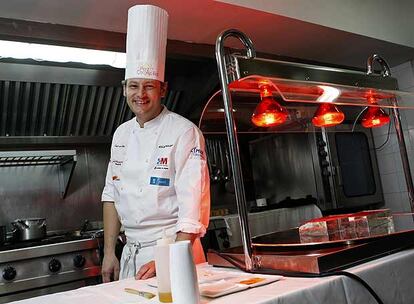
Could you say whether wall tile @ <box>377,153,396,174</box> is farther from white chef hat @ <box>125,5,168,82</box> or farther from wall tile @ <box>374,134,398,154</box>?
white chef hat @ <box>125,5,168,82</box>

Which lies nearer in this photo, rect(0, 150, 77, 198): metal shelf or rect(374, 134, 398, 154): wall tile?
rect(0, 150, 77, 198): metal shelf

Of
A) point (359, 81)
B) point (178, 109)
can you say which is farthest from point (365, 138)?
point (359, 81)

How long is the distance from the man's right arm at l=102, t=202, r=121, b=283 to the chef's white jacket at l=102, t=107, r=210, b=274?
0.42 feet

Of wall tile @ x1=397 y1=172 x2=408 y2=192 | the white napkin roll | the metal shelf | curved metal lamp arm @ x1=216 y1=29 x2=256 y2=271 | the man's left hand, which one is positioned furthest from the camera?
wall tile @ x1=397 y1=172 x2=408 y2=192

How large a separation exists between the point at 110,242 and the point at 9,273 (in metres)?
0.75

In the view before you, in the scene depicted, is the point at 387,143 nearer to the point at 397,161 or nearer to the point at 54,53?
the point at 397,161

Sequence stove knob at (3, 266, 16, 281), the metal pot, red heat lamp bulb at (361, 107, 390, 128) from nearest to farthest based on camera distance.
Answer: red heat lamp bulb at (361, 107, 390, 128)
stove knob at (3, 266, 16, 281)
the metal pot

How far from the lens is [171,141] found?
1631 mm

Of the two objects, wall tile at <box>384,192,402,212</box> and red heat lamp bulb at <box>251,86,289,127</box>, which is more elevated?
red heat lamp bulb at <box>251,86,289,127</box>

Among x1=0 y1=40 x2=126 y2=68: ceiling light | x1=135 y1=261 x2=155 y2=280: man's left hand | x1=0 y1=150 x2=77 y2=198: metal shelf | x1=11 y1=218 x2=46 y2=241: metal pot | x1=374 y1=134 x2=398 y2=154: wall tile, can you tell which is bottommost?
x1=135 y1=261 x2=155 y2=280: man's left hand

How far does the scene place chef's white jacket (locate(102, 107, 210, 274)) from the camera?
153 cm

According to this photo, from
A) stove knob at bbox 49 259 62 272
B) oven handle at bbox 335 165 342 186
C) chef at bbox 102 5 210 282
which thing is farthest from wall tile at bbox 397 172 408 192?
stove knob at bbox 49 259 62 272

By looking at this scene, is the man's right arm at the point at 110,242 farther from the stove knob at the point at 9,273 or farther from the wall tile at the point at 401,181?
the wall tile at the point at 401,181

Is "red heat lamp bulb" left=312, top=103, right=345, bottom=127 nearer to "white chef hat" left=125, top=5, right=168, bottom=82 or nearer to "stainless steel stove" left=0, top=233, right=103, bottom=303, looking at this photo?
"white chef hat" left=125, top=5, right=168, bottom=82
